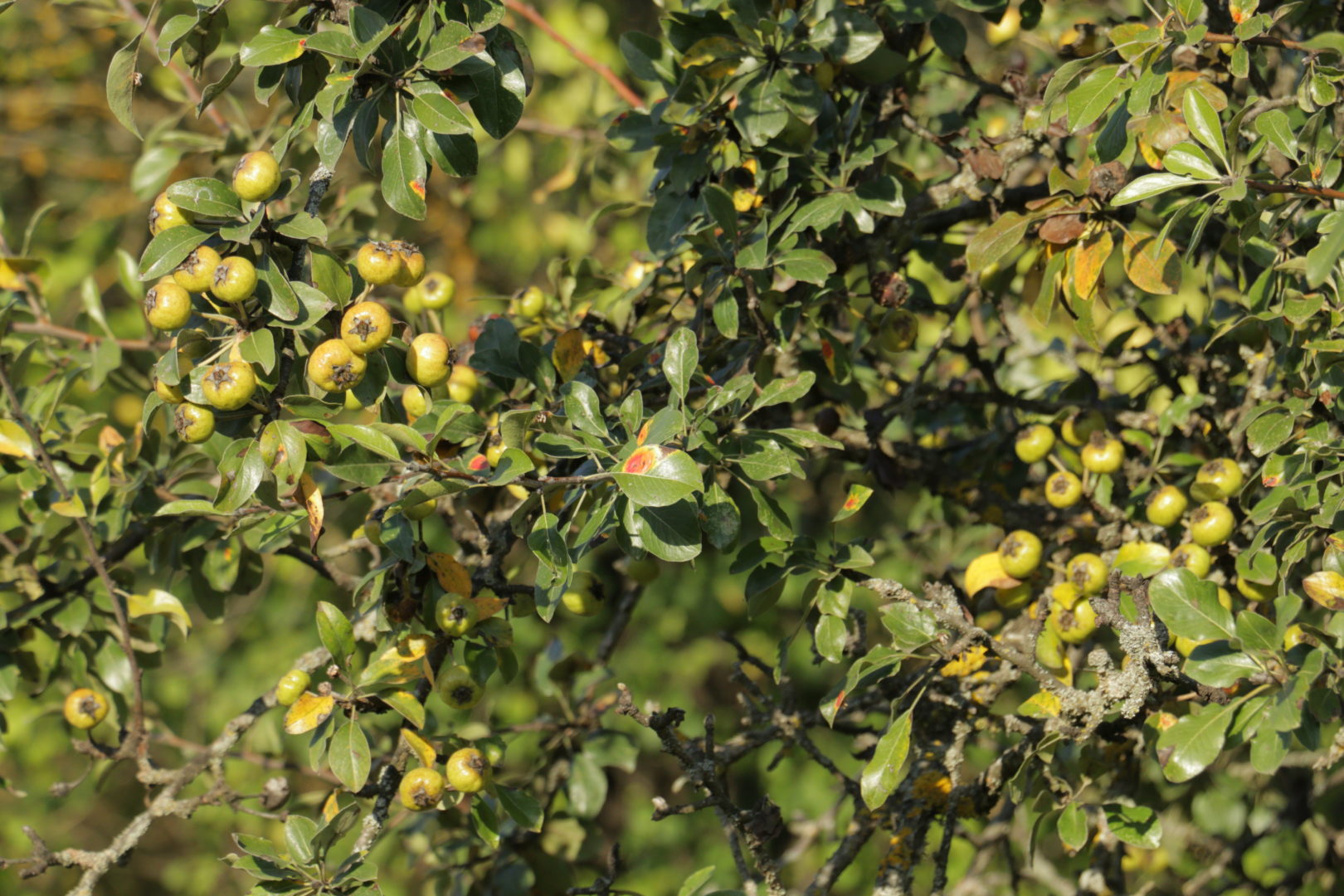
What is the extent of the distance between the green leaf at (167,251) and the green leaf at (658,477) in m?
0.52

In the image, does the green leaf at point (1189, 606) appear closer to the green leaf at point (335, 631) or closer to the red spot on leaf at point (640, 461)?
the red spot on leaf at point (640, 461)

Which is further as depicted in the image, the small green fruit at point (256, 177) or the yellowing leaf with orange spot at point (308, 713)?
the yellowing leaf with orange spot at point (308, 713)

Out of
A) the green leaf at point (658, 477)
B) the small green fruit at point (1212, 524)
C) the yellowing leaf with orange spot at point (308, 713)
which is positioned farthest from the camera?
the small green fruit at point (1212, 524)

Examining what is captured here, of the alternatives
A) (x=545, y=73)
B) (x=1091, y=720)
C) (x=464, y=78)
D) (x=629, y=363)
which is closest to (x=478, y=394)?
(x=629, y=363)

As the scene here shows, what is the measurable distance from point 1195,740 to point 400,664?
2.98 ft

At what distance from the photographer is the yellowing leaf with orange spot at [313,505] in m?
1.25

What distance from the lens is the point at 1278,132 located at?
1.28 m

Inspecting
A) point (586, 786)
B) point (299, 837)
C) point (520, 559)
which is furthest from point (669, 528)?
point (520, 559)

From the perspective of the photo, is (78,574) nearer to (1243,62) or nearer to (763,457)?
(763,457)

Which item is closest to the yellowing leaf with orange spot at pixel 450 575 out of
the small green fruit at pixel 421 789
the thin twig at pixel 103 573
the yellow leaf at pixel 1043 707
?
the small green fruit at pixel 421 789

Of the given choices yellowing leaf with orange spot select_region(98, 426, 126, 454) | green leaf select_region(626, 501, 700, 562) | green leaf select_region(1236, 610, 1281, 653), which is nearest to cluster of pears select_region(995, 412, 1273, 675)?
green leaf select_region(1236, 610, 1281, 653)

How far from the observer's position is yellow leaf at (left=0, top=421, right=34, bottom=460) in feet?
5.56

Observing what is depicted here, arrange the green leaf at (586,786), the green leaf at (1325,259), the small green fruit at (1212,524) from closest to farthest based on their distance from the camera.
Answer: the green leaf at (1325,259) → the small green fruit at (1212,524) → the green leaf at (586,786)

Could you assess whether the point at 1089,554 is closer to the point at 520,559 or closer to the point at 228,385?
the point at 228,385
